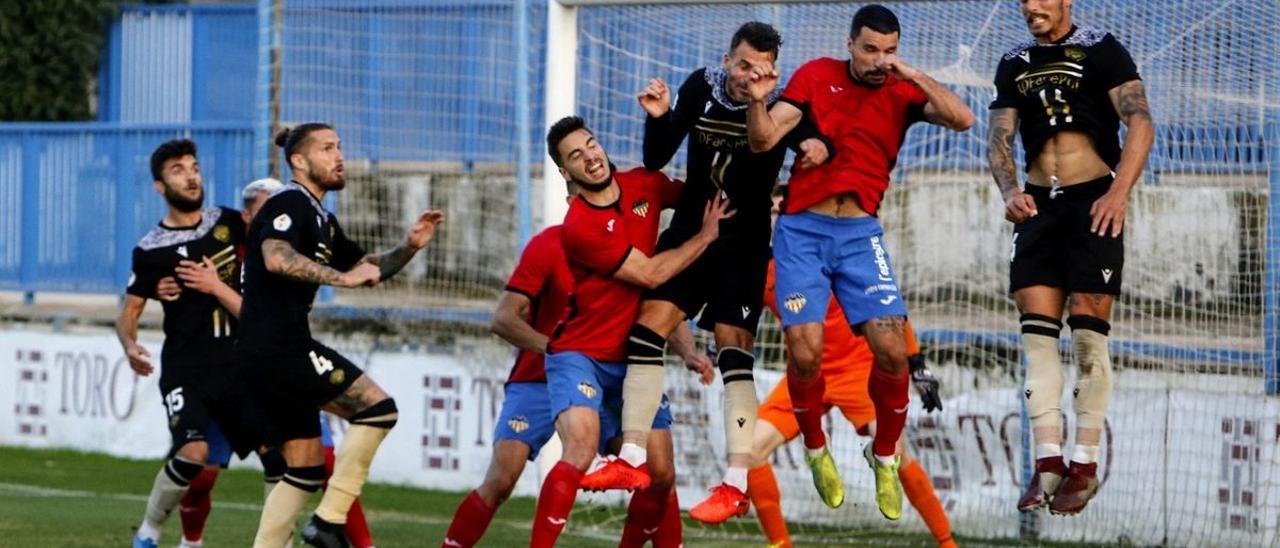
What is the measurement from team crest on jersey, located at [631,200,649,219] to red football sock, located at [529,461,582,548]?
4.17 feet

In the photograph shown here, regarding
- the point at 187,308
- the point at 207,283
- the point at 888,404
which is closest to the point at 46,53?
the point at 187,308

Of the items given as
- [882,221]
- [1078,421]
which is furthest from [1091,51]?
[882,221]

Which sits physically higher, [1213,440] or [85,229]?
[85,229]

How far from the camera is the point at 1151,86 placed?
1386cm

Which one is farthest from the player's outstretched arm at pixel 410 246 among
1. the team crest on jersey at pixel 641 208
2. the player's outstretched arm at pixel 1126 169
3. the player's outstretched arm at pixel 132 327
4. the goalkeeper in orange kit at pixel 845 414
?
the player's outstretched arm at pixel 1126 169

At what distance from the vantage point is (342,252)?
10891 millimetres

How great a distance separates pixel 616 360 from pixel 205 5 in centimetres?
1466

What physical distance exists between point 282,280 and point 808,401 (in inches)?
103

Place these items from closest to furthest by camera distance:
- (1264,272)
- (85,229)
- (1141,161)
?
(1141,161), (1264,272), (85,229)

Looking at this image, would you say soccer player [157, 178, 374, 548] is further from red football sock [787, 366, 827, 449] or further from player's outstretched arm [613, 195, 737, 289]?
red football sock [787, 366, 827, 449]

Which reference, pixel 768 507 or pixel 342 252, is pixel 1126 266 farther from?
pixel 342 252

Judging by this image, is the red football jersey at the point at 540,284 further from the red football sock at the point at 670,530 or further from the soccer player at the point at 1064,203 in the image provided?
the soccer player at the point at 1064,203

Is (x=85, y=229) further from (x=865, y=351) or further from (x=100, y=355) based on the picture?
(x=865, y=351)

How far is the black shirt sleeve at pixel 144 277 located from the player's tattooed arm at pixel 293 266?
2.20m
